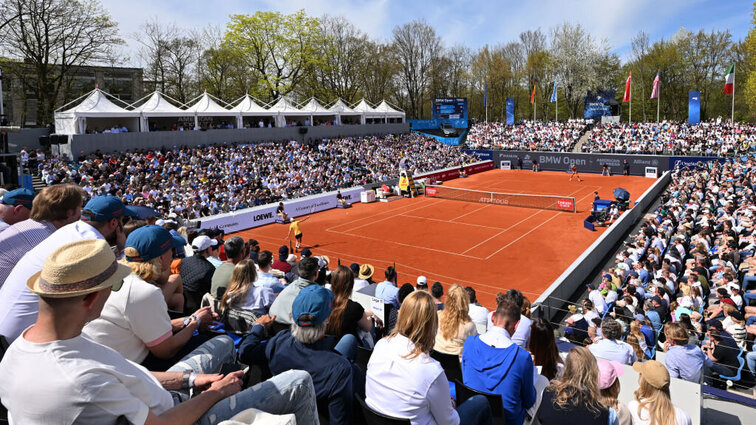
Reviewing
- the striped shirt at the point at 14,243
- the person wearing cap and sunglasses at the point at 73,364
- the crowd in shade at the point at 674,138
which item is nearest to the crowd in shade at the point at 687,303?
the person wearing cap and sunglasses at the point at 73,364

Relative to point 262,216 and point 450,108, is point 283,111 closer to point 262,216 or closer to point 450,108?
point 262,216

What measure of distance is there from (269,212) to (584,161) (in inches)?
1371

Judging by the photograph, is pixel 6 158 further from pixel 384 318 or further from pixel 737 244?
pixel 737 244

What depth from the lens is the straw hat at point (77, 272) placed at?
2.22 meters

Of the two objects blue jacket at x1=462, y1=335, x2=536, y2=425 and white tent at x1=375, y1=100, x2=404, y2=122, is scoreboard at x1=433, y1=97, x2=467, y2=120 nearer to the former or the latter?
white tent at x1=375, y1=100, x2=404, y2=122

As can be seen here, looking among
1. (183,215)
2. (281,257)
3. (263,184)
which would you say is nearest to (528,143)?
(263,184)

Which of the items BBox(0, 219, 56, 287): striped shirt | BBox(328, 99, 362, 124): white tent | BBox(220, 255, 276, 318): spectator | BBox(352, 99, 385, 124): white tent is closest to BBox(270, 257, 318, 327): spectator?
BBox(220, 255, 276, 318): spectator

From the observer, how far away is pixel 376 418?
3551 millimetres

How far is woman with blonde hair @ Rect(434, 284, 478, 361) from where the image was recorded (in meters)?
5.58

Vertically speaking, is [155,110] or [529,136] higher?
[155,110]

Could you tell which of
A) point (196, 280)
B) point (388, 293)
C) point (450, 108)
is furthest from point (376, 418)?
point (450, 108)

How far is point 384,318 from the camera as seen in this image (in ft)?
25.7

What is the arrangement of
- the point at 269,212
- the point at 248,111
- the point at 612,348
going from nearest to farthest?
the point at 612,348 → the point at 269,212 → the point at 248,111

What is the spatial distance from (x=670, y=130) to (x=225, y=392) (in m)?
56.9
